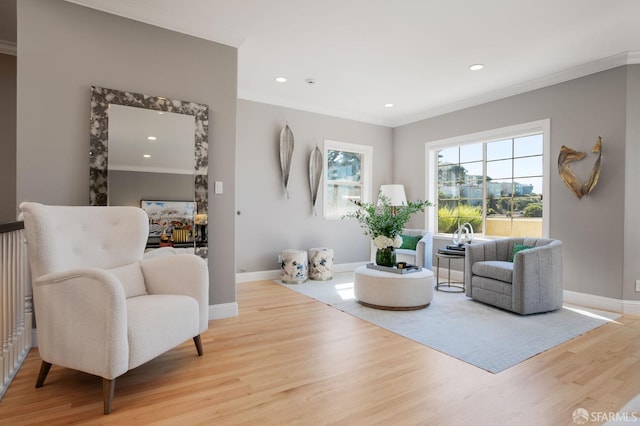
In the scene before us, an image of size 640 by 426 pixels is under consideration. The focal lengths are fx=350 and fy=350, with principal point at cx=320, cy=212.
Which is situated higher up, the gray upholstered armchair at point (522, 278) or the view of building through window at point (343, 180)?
the view of building through window at point (343, 180)

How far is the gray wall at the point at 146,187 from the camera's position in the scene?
287 cm

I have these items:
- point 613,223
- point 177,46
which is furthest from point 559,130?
point 177,46

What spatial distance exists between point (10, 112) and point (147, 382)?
332cm

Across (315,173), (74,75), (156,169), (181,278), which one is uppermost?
(74,75)

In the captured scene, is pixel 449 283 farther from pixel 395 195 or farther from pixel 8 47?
pixel 8 47

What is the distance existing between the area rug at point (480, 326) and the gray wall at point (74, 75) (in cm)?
180

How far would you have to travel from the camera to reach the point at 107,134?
2.84 metres

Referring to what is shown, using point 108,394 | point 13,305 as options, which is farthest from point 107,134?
point 108,394

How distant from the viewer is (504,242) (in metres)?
4.22

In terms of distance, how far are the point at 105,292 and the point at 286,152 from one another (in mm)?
3740

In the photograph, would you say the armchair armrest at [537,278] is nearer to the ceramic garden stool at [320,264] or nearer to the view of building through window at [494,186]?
the view of building through window at [494,186]

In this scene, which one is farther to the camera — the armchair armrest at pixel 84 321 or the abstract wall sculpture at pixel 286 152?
the abstract wall sculpture at pixel 286 152

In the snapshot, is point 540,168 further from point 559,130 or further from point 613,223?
point 613,223

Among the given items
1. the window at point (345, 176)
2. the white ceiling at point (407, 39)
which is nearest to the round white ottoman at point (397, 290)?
the window at point (345, 176)
